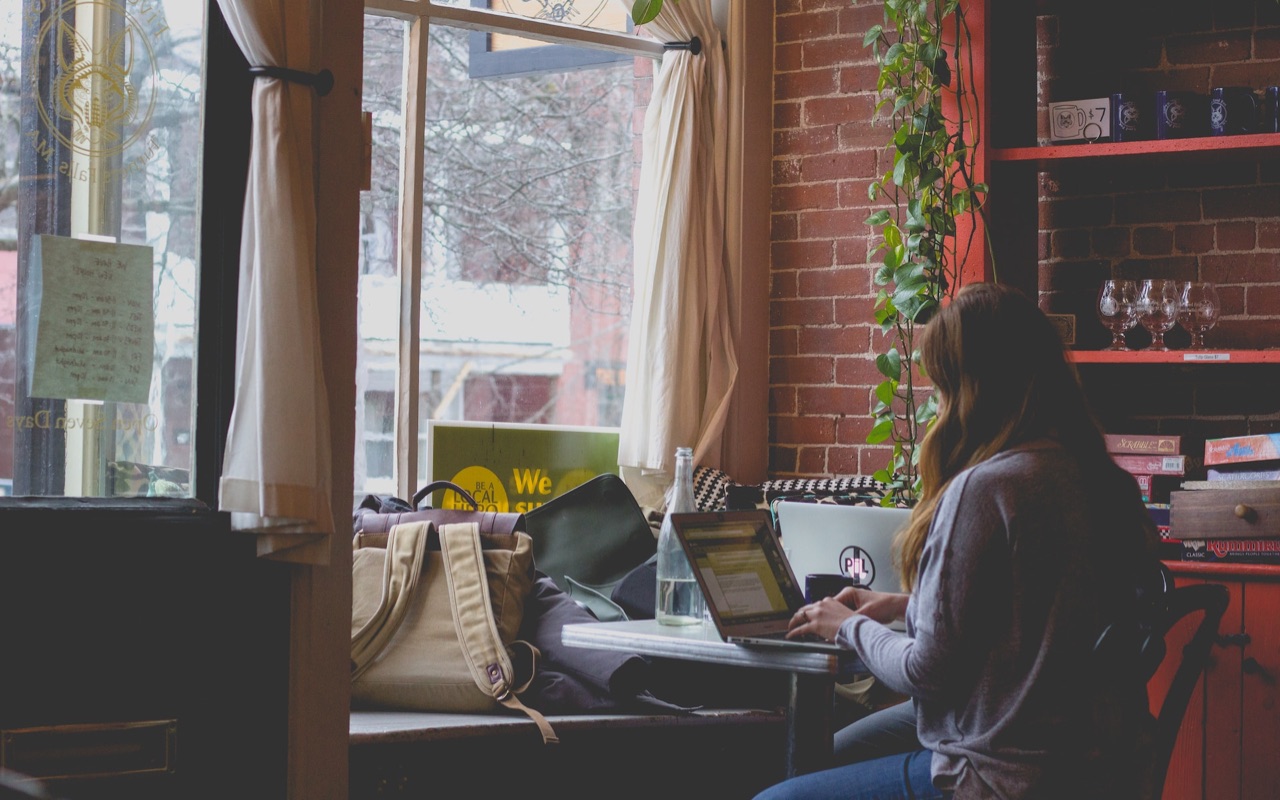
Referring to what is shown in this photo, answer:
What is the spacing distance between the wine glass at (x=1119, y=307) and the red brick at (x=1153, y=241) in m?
0.26

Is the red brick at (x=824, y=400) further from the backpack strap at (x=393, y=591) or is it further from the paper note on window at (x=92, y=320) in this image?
the paper note on window at (x=92, y=320)

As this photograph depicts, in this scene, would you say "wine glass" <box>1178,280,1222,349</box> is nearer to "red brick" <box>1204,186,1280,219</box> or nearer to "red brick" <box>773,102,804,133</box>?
"red brick" <box>1204,186,1280,219</box>

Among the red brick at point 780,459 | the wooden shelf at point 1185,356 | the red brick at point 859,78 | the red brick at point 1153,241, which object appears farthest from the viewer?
the red brick at point 780,459

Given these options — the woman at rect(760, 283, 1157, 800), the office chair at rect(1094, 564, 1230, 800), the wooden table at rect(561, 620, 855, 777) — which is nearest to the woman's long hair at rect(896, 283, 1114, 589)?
the woman at rect(760, 283, 1157, 800)

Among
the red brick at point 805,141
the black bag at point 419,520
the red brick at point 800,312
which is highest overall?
the red brick at point 805,141

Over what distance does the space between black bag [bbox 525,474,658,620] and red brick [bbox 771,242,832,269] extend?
101 cm

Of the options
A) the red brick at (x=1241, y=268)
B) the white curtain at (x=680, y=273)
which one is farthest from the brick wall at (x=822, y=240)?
the red brick at (x=1241, y=268)

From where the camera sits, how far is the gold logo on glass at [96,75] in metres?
1.94

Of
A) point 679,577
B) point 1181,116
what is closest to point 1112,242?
point 1181,116

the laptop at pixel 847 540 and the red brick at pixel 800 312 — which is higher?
the red brick at pixel 800 312

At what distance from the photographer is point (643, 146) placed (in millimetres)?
3693

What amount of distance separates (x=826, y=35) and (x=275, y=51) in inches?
80.9

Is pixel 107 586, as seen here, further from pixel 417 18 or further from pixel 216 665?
pixel 417 18

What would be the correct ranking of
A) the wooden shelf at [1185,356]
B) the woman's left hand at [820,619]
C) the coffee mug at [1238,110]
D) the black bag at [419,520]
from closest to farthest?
1. the woman's left hand at [820,619]
2. the black bag at [419,520]
3. the wooden shelf at [1185,356]
4. the coffee mug at [1238,110]
